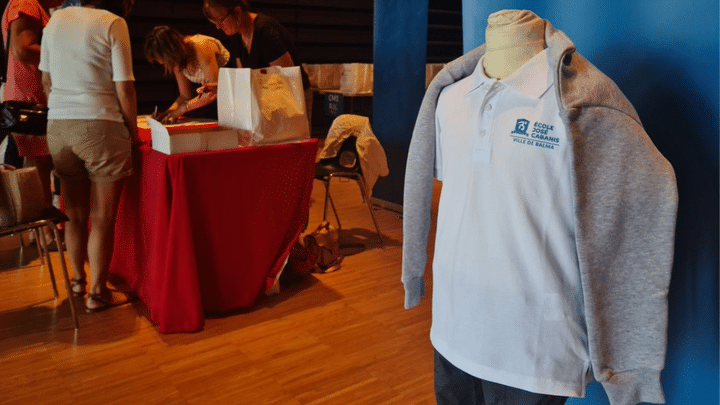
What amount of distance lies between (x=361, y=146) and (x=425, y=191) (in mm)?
2728

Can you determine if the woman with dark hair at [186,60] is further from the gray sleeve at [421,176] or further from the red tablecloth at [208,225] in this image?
the gray sleeve at [421,176]

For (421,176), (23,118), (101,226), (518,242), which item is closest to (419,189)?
(421,176)

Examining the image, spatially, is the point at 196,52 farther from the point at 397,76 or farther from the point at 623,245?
the point at 623,245

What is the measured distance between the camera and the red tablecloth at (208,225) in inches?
112

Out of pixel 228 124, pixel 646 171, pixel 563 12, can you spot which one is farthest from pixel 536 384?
pixel 228 124

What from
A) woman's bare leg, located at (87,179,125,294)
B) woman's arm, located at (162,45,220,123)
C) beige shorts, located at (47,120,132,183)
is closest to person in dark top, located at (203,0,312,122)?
woman's arm, located at (162,45,220,123)

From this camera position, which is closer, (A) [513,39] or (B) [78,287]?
(A) [513,39]

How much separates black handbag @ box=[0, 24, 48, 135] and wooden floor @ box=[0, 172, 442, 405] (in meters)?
0.89

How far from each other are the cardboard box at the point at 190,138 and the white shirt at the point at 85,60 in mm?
232

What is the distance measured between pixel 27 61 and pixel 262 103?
4.82ft

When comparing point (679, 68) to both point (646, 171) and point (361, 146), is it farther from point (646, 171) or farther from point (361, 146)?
point (361, 146)

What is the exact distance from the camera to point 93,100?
9.29 feet

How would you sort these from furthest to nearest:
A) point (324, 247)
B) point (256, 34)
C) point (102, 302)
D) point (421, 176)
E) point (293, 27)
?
point (293, 27) → point (324, 247) → point (256, 34) → point (102, 302) → point (421, 176)

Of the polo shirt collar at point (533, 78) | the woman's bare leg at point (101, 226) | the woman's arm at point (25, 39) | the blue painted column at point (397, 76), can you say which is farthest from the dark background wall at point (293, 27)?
the polo shirt collar at point (533, 78)
